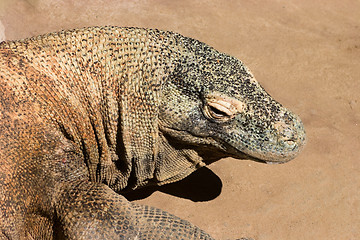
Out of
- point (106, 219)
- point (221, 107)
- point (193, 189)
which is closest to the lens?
point (106, 219)

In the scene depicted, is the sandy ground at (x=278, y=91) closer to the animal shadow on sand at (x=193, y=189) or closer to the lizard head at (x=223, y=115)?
the animal shadow on sand at (x=193, y=189)

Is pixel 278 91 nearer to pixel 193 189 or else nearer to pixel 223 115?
pixel 193 189

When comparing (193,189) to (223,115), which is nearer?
(223,115)

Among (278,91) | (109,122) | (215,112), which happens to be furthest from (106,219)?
(278,91)

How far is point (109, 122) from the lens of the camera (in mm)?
3795

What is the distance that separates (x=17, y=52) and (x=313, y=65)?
4.57 meters

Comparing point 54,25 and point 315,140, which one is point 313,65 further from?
point 54,25

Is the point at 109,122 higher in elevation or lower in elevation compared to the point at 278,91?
higher

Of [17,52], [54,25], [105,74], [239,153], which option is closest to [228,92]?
[239,153]

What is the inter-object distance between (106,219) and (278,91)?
3681 millimetres

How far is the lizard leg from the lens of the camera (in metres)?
3.52

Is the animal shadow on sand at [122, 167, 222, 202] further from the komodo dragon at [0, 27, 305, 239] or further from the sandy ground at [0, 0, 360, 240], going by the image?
the komodo dragon at [0, 27, 305, 239]

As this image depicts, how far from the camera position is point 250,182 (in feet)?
17.8

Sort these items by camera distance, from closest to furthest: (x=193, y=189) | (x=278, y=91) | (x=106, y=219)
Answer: (x=106, y=219), (x=193, y=189), (x=278, y=91)
